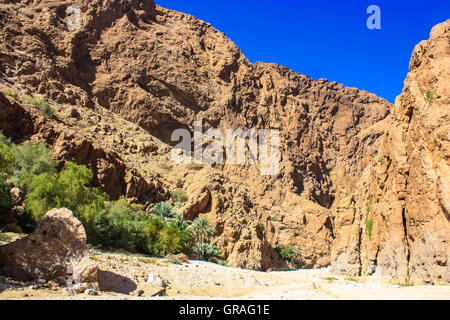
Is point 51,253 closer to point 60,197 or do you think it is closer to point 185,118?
point 60,197

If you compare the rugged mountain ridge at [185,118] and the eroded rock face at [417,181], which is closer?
the eroded rock face at [417,181]

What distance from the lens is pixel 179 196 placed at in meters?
39.9

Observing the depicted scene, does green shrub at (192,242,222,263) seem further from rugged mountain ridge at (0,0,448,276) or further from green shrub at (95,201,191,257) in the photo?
rugged mountain ridge at (0,0,448,276)

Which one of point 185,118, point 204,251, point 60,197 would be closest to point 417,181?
point 60,197

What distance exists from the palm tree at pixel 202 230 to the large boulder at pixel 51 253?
932 inches

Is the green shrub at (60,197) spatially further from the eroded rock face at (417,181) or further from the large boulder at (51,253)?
the eroded rock face at (417,181)

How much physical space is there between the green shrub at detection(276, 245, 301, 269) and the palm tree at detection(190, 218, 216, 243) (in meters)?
16.1

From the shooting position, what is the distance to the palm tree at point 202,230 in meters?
34.5

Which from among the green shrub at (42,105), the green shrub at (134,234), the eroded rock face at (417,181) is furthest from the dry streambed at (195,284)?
the green shrub at (42,105)

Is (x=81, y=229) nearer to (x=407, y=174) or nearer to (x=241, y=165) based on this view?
(x=407, y=174)

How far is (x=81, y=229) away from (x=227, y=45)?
6201 cm

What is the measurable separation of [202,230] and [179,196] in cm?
669

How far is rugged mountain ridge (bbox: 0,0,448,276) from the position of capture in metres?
35.5

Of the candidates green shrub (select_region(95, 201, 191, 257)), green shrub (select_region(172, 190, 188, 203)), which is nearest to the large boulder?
green shrub (select_region(95, 201, 191, 257))
